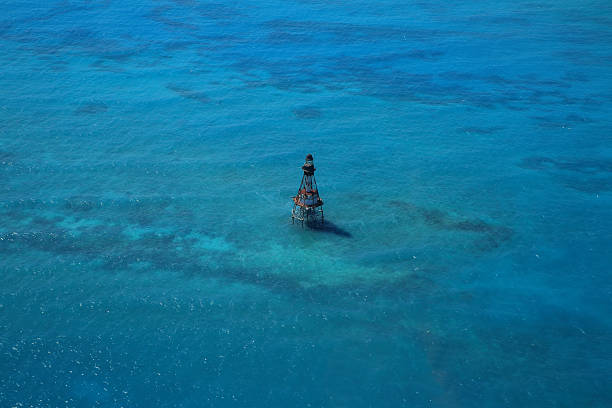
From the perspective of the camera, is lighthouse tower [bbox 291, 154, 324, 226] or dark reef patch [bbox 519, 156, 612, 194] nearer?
lighthouse tower [bbox 291, 154, 324, 226]

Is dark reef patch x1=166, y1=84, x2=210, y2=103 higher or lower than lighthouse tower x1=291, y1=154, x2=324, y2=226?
higher

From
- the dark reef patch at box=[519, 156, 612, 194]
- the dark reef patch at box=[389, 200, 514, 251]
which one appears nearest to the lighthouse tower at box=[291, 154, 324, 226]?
the dark reef patch at box=[389, 200, 514, 251]

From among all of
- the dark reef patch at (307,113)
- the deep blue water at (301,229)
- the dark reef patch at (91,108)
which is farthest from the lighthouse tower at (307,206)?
the dark reef patch at (91,108)

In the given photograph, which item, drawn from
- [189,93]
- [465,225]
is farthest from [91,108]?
[465,225]

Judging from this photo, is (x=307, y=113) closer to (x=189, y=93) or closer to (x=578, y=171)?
(x=189, y=93)

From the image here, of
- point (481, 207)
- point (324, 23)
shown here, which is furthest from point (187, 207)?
point (324, 23)

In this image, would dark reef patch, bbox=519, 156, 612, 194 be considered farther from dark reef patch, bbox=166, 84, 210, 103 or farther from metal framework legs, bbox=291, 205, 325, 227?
dark reef patch, bbox=166, 84, 210, 103

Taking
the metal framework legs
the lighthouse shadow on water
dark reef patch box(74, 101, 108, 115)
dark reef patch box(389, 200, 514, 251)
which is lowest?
dark reef patch box(389, 200, 514, 251)
